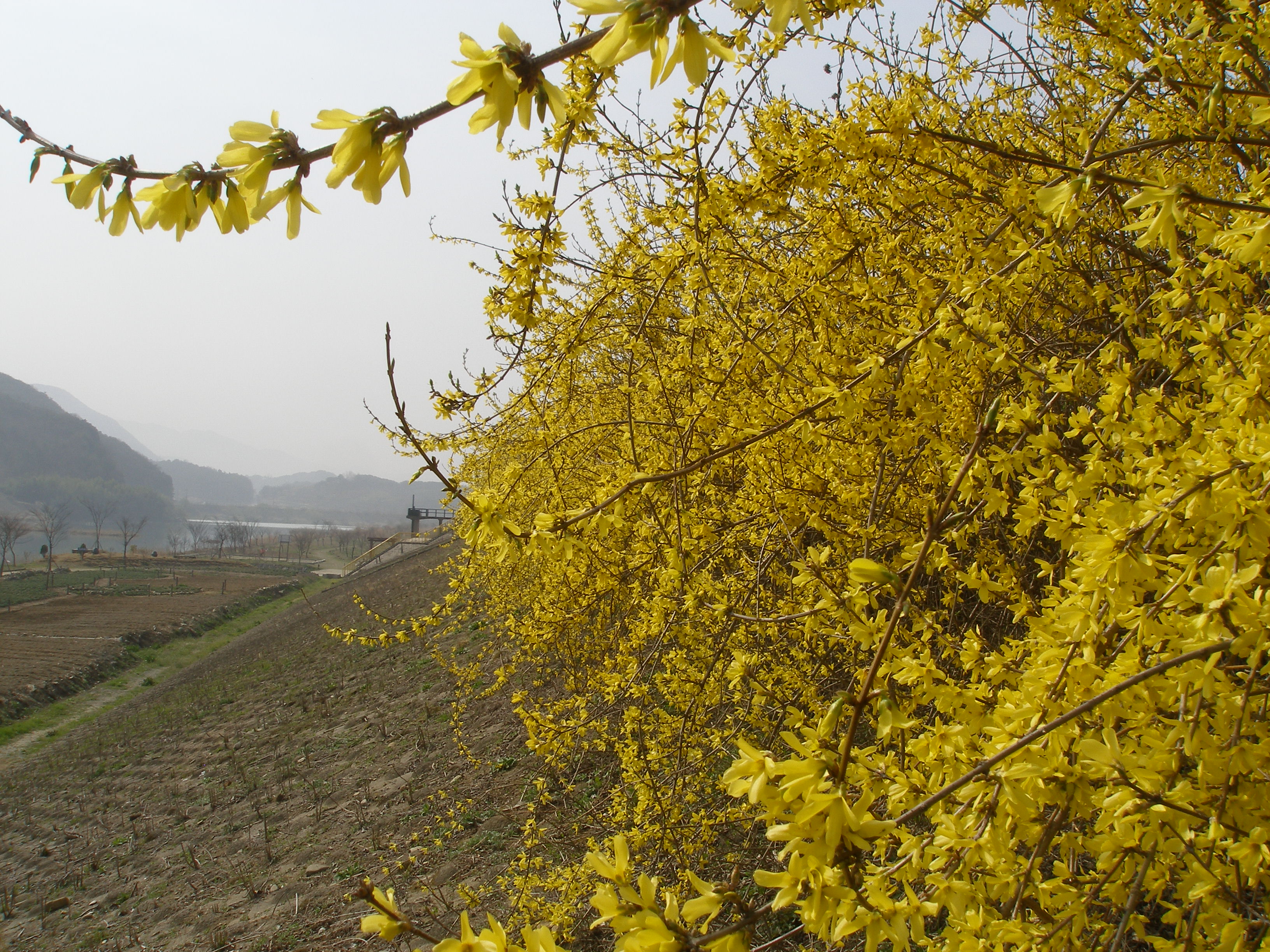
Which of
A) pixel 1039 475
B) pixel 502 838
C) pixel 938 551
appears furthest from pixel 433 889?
pixel 1039 475

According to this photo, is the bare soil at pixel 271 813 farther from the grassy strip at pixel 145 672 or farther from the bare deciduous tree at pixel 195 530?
the bare deciduous tree at pixel 195 530

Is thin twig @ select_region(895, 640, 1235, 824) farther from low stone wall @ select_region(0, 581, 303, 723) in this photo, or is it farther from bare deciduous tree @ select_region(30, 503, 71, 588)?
bare deciduous tree @ select_region(30, 503, 71, 588)

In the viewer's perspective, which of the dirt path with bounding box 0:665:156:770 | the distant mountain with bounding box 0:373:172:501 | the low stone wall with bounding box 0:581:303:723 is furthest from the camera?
the distant mountain with bounding box 0:373:172:501

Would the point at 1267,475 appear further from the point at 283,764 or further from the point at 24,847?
the point at 24,847

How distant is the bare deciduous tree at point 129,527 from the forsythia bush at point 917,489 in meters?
62.4

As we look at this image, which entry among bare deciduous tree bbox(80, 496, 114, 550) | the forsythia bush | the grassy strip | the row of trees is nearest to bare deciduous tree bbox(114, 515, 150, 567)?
the row of trees

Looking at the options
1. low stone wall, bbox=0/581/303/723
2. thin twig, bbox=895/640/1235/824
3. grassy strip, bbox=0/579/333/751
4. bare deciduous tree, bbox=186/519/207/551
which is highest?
thin twig, bbox=895/640/1235/824

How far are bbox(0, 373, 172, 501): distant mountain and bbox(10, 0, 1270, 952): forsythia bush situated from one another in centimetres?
14432

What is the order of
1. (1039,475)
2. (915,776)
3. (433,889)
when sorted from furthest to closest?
(433,889) < (1039,475) < (915,776)

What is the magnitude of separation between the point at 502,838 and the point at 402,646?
8785mm

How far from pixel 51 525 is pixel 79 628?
71520 mm

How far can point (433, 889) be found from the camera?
512 cm

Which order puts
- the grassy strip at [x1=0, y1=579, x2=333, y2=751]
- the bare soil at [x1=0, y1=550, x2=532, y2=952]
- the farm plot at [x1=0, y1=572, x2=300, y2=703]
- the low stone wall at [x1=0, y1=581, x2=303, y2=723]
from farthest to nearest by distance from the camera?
1. the farm plot at [x1=0, y1=572, x2=300, y2=703]
2. the low stone wall at [x1=0, y1=581, x2=303, y2=723]
3. the grassy strip at [x1=0, y1=579, x2=333, y2=751]
4. the bare soil at [x1=0, y1=550, x2=532, y2=952]

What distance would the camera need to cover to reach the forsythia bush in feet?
3.21
